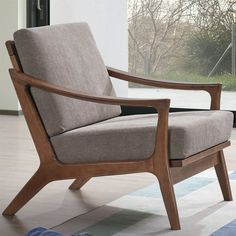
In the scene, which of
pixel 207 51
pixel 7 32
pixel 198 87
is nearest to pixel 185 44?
pixel 207 51

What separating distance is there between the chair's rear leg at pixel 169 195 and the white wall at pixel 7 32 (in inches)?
156

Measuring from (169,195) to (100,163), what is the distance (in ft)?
1.08

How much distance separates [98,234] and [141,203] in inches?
21.0

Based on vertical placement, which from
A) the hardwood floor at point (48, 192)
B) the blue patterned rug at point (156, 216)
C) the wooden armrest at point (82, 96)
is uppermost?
the wooden armrest at point (82, 96)

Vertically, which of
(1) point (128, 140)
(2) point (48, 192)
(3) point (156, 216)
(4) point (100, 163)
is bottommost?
(2) point (48, 192)

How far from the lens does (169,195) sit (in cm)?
305

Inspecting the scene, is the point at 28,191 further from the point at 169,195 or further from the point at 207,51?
the point at 207,51

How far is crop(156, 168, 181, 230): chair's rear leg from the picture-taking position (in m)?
3.05

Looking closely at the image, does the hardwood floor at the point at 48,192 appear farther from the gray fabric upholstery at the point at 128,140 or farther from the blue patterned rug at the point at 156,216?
the gray fabric upholstery at the point at 128,140

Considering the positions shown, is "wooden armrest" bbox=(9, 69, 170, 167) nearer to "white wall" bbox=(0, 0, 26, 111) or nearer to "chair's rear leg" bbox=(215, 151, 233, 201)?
"chair's rear leg" bbox=(215, 151, 233, 201)

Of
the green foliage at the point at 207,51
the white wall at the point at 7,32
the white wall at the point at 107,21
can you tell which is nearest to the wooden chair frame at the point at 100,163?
the green foliage at the point at 207,51

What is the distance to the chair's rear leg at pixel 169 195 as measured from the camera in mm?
3051

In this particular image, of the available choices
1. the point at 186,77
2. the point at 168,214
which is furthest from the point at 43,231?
the point at 186,77

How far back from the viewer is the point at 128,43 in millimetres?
6504
